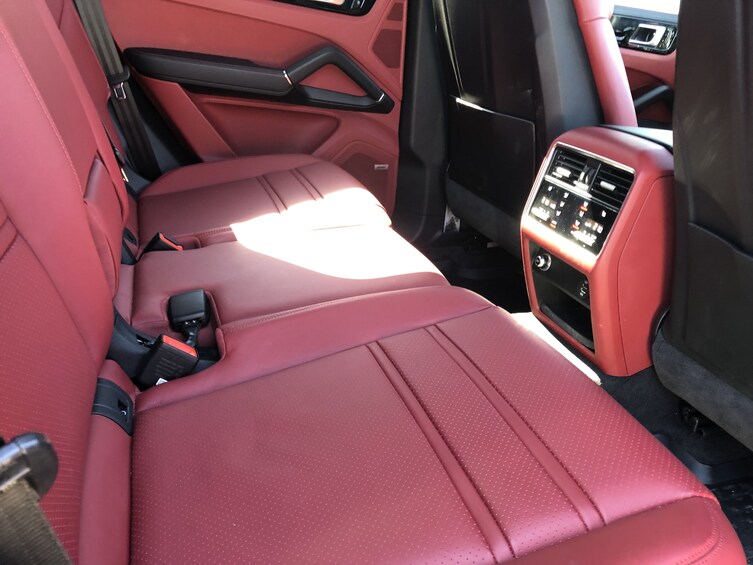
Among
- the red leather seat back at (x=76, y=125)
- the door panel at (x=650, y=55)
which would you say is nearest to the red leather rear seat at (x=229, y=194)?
the red leather seat back at (x=76, y=125)

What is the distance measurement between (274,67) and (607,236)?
3.79 feet

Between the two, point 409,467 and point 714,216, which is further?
point 714,216

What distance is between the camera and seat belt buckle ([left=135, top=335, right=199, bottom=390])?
3.07ft

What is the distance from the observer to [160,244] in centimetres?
138

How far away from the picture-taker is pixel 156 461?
765 mm

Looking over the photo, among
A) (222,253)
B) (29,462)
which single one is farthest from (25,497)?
(222,253)

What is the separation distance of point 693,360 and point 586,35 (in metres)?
0.66

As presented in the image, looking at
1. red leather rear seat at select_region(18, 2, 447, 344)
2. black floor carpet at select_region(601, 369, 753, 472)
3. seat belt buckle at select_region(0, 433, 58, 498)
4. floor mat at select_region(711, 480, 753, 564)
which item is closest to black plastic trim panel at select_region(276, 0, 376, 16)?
red leather rear seat at select_region(18, 2, 447, 344)

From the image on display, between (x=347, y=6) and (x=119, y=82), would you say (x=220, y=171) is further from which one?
(x=347, y=6)

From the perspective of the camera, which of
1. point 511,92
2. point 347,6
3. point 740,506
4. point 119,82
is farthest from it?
point 347,6

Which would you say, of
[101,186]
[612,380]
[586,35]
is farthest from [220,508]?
[586,35]

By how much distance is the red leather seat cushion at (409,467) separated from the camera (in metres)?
0.64

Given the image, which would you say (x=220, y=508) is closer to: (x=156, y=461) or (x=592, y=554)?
(x=156, y=461)

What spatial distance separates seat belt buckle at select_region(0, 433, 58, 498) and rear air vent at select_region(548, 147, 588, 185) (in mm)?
1113
